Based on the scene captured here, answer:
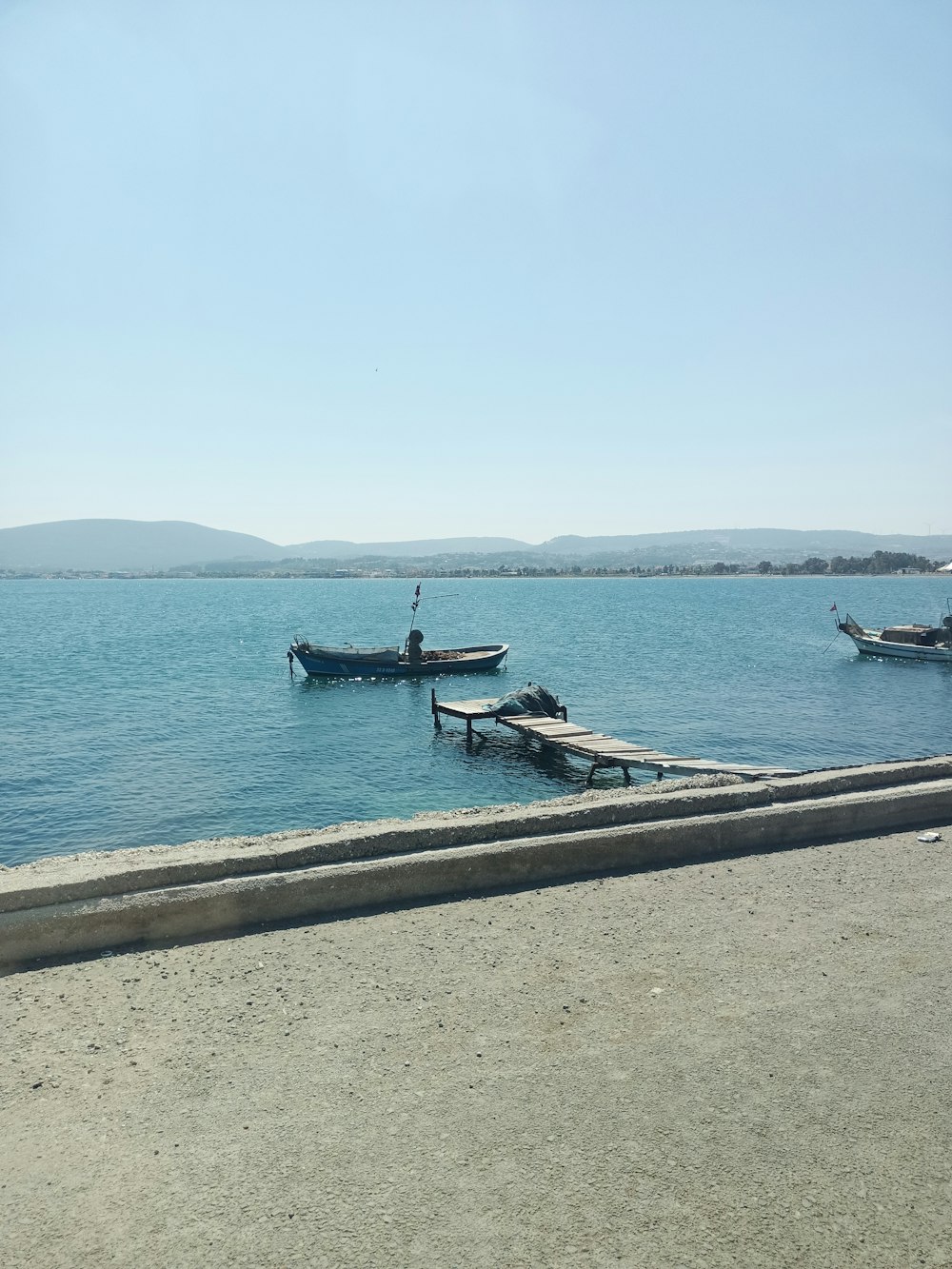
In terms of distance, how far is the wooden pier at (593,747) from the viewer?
1697 cm

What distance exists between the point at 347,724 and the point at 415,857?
2263cm

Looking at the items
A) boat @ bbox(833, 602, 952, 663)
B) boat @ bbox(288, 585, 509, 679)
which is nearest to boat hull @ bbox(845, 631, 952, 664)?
boat @ bbox(833, 602, 952, 663)

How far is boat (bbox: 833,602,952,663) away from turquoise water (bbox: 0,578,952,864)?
0.78 metres

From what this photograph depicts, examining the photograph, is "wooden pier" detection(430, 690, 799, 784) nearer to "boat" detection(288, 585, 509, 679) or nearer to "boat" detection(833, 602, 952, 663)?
"boat" detection(288, 585, 509, 679)

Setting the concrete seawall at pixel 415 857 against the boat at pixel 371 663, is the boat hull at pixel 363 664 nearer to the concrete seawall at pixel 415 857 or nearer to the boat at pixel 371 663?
the boat at pixel 371 663

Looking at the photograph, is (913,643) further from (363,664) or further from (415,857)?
(415,857)

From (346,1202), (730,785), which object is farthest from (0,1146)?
(730,785)

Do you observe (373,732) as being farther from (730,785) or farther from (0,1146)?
(0,1146)

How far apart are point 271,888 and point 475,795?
13182mm

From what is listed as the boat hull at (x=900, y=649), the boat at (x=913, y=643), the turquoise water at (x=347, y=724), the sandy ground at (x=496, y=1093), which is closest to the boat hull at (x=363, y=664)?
the turquoise water at (x=347, y=724)

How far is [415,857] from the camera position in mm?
6707

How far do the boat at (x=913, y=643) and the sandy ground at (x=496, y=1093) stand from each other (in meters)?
42.1

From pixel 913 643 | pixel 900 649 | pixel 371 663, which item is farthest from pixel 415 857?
pixel 913 643

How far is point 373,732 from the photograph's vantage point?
90.6 feet
